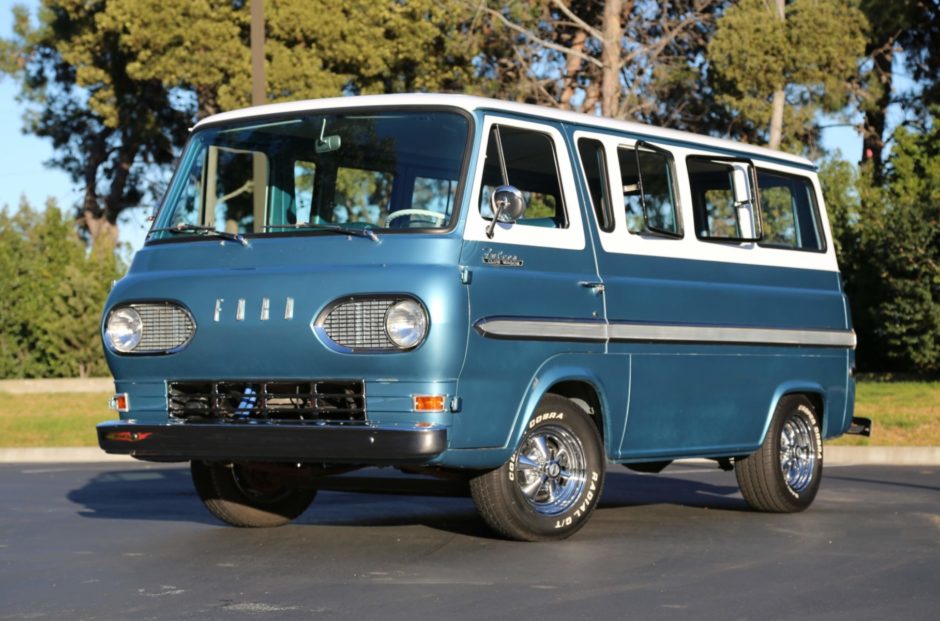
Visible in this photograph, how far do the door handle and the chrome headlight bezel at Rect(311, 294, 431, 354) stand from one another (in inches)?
54.4

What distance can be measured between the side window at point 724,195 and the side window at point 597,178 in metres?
1.01

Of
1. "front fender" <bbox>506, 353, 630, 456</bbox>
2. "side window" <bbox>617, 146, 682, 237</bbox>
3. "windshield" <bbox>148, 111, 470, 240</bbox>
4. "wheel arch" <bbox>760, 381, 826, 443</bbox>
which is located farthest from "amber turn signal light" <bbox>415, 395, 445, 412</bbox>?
"wheel arch" <bbox>760, 381, 826, 443</bbox>

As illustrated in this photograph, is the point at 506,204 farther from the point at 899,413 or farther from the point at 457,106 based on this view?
the point at 899,413

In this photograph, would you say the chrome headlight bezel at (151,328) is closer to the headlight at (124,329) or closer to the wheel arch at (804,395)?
the headlight at (124,329)

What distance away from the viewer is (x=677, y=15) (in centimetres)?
3581

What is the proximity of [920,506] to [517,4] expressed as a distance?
918 inches

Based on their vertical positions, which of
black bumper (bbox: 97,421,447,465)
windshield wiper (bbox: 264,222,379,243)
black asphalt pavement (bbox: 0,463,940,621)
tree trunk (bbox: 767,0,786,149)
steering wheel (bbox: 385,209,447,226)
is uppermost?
tree trunk (bbox: 767,0,786,149)

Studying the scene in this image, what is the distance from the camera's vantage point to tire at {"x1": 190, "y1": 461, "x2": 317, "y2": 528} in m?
9.91

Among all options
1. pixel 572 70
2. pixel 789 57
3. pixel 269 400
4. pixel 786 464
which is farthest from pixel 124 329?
pixel 572 70

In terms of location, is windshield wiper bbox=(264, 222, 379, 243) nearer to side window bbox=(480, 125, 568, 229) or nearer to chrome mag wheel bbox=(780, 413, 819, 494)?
side window bbox=(480, 125, 568, 229)

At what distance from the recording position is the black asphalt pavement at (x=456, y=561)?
7.04 meters

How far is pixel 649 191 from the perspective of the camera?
10.2 meters

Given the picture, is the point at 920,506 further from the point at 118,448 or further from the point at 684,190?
the point at 118,448

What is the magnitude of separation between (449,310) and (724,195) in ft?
10.9
